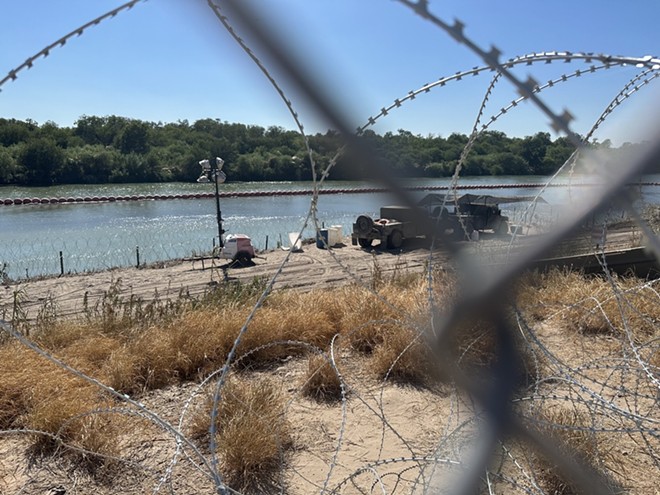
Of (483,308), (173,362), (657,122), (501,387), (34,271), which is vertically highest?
(657,122)

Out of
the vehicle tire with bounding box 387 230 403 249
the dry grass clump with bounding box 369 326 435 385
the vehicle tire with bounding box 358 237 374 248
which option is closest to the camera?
the dry grass clump with bounding box 369 326 435 385

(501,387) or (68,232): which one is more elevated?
(501,387)

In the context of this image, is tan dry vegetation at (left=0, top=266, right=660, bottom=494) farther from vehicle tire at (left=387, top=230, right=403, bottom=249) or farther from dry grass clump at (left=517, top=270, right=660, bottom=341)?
vehicle tire at (left=387, top=230, right=403, bottom=249)

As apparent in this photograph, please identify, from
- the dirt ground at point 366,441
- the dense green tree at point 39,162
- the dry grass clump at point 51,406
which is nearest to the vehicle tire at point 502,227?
the dirt ground at point 366,441

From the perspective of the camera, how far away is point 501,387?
167 centimetres

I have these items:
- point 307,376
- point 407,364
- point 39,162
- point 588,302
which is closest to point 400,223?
point 588,302

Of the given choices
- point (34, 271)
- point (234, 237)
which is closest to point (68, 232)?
point (34, 271)

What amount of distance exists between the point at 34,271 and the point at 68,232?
6.38 metres

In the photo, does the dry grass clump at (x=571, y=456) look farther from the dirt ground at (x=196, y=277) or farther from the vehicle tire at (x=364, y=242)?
the vehicle tire at (x=364, y=242)

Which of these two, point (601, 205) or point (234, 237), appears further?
point (234, 237)

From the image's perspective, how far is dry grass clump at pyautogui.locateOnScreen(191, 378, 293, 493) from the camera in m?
3.49

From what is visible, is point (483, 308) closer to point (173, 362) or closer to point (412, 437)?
point (412, 437)

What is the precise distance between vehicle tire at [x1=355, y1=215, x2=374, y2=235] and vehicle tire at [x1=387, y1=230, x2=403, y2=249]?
2.35ft

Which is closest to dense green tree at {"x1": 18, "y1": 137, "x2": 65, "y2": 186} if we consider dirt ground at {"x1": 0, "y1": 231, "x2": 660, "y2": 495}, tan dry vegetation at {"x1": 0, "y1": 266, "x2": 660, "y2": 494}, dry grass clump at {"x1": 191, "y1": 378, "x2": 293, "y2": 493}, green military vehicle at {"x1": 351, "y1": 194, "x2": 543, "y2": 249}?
green military vehicle at {"x1": 351, "y1": 194, "x2": 543, "y2": 249}
